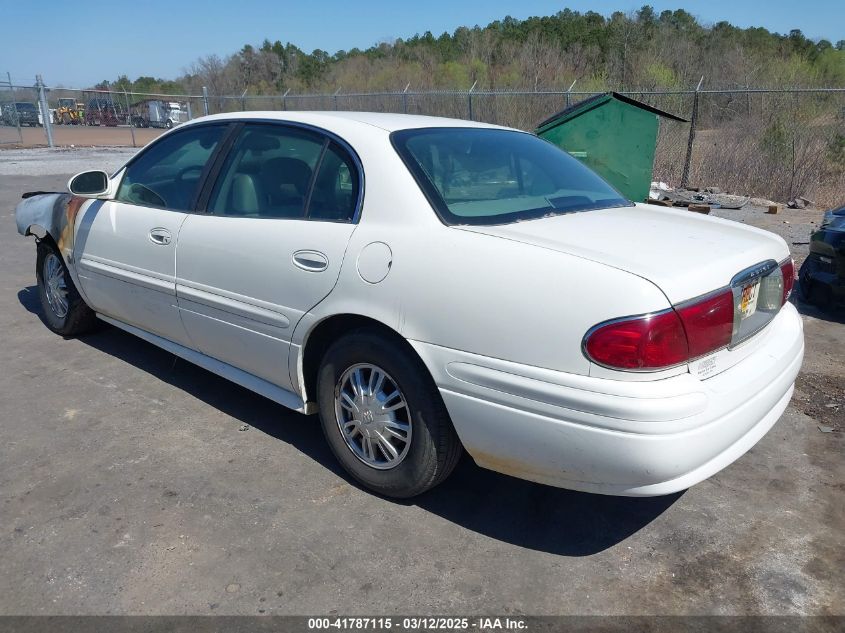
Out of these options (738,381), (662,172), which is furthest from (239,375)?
(662,172)

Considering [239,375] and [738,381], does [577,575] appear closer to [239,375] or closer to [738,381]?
[738,381]

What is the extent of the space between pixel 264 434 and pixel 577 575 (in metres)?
1.81

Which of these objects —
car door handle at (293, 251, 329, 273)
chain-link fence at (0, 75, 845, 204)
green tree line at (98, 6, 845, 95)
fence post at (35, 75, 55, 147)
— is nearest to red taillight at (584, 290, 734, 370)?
car door handle at (293, 251, 329, 273)

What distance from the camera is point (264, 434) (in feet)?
11.8

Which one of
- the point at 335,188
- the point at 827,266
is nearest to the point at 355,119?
the point at 335,188

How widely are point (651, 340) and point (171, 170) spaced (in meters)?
3.01

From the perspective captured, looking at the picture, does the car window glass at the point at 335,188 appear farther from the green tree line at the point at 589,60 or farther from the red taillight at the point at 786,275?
the green tree line at the point at 589,60

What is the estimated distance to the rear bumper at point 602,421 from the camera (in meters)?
2.17

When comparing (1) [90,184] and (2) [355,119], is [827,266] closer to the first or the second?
(2) [355,119]

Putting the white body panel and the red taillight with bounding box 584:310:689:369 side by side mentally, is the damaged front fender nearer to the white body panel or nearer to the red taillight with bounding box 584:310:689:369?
the white body panel

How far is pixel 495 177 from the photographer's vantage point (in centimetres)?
315

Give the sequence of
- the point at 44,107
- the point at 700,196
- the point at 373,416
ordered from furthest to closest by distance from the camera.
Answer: the point at 44,107 → the point at 700,196 → the point at 373,416

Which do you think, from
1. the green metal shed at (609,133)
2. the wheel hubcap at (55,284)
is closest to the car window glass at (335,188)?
the wheel hubcap at (55,284)

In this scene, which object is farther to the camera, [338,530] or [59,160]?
[59,160]
